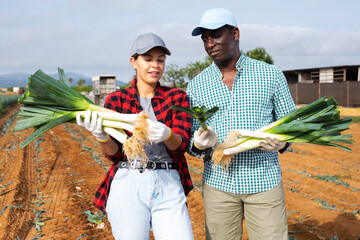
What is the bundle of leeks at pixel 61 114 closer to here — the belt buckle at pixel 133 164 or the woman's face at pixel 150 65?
the belt buckle at pixel 133 164

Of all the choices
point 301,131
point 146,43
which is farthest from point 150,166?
point 301,131

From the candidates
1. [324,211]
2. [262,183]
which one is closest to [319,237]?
[324,211]

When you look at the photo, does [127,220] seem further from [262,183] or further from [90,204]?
[90,204]

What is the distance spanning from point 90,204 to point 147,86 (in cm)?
317

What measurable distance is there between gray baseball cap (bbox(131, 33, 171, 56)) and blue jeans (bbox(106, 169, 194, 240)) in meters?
0.70

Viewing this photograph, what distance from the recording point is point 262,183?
2.08m

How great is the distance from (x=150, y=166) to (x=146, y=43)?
→ 0.71 metres

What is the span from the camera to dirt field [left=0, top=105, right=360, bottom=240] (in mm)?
3756

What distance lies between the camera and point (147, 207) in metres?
1.80

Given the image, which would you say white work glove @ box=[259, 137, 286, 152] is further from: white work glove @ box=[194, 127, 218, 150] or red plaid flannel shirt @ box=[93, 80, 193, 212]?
red plaid flannel shirt @ box=[93, 80, 193, 212]

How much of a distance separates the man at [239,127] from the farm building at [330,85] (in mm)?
14866

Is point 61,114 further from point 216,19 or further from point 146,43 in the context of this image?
point 216,19

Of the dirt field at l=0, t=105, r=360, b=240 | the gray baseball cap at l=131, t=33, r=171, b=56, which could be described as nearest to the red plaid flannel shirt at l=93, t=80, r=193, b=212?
the gray baseball cap at l=131, t=33, r=171, b=56

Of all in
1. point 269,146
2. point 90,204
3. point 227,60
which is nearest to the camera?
point 269,146
